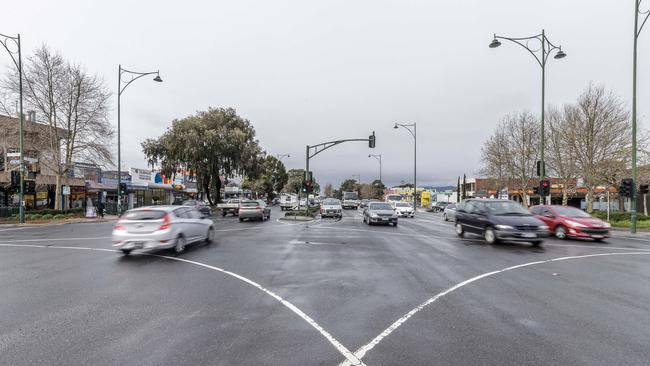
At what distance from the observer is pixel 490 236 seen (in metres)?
13.6

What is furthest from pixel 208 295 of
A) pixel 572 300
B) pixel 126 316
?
pixel 572 300

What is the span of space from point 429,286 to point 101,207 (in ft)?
106

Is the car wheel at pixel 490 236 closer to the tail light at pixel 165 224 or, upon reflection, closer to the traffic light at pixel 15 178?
the tail light at pixel 165 224

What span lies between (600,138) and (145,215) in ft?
103

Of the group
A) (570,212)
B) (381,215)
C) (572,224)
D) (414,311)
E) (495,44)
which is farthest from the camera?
(381,215)

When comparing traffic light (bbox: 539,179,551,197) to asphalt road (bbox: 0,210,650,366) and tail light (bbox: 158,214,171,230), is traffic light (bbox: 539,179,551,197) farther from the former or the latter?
tail light (bbox: 158,214,171,230)

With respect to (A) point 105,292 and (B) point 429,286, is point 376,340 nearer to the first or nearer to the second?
(B) point 429,286

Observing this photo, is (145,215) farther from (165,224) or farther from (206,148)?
(206,148)

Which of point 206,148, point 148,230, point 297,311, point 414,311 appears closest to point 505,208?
point 414,311

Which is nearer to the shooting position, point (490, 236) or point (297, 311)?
point (297, 311)

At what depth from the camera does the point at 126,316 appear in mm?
5316

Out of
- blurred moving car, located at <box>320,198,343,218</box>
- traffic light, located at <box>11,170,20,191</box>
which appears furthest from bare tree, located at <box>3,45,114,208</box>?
blurred moving car, located at <box>320,198,343,218</box>

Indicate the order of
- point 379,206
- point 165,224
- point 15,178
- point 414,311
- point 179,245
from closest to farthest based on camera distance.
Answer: point 414,311 < point 165,224 < point 179,245 < point 379,206 < point 15,178

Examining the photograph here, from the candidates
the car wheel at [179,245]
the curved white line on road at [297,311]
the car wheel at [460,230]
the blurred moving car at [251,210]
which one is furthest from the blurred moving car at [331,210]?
the curved white line on road at [297,311]
